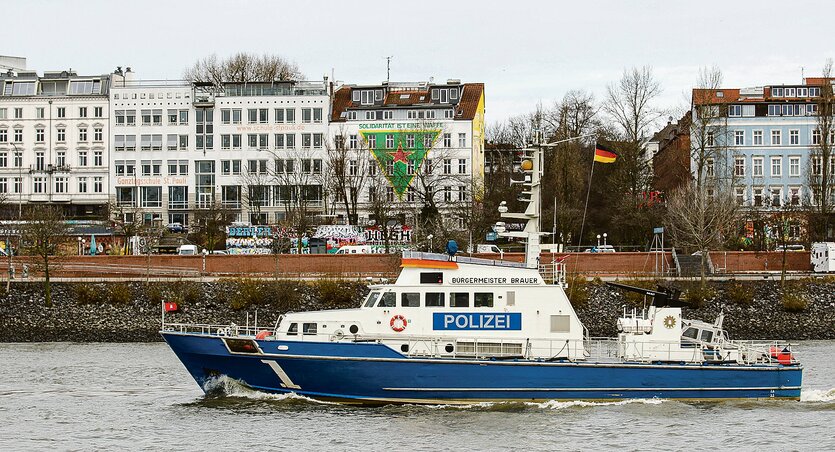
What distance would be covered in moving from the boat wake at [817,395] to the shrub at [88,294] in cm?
3430

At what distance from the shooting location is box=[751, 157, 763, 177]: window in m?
81.8

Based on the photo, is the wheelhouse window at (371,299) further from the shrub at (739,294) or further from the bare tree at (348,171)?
the bare tree at (348,171)

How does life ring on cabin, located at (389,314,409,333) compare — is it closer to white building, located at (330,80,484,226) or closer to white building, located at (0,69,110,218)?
white building, located at (330,80,484,226)

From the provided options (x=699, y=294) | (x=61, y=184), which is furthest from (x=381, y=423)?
(x=61, y=184)

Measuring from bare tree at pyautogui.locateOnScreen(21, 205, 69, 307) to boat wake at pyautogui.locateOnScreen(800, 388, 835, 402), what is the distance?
36.3 metres

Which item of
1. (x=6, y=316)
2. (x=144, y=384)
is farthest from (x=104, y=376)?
(x=6, y=316)

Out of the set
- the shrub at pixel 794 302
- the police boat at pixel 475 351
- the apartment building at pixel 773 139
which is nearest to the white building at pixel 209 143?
the apartment building at pixel 773 139

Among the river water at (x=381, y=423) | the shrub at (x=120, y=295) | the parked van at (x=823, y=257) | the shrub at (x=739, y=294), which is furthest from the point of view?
the parked van at (x=823, y=257)

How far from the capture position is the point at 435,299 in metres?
30.0

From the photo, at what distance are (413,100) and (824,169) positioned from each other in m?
27.6

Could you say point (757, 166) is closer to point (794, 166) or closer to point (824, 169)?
point (794, 166)

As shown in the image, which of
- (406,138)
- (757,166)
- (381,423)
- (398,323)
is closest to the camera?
(381,423)

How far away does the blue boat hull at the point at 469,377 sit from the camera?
2891 cm

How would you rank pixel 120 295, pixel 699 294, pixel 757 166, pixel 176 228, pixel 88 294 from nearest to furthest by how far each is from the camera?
1. pixel 699 294
2. pixel 120 295
3. pixel 88 294
4. pixel 176 228
5. pixel 757 166
